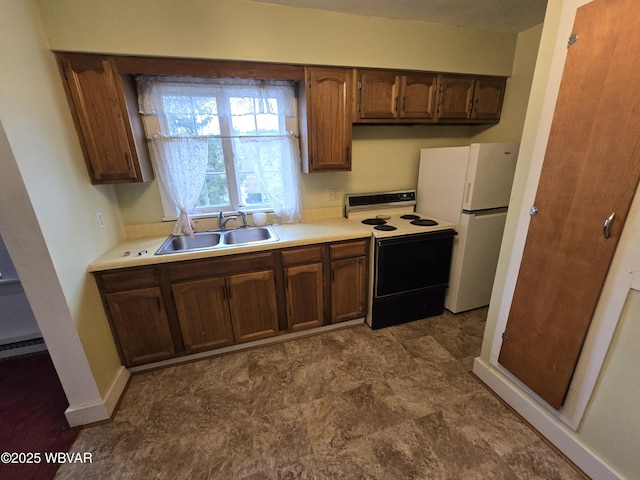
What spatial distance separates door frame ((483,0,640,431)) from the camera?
1.08 m

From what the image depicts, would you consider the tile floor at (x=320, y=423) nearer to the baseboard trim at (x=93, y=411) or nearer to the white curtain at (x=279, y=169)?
the baseboard trim at (x=93, y=411)

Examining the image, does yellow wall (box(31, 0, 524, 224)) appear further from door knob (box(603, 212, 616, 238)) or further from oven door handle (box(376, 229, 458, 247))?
door knob (box(603, 212, 616, 238))

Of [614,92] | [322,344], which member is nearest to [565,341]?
[614,92]

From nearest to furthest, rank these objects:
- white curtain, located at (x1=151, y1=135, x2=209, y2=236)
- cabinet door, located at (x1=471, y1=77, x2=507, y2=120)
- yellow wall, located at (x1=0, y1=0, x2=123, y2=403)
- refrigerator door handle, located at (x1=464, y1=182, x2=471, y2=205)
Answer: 1. yellow wall, located at (x1=0, y1=0, x2=123, y2=403)
2. white curtain, located at (x1=151, y1=135, x2=209, y2=236)
3. refrigerator door handle, located at (x1=464, y1=182, x2=471, y2=205)
4. cabinet door, located at (x1=471, y1=77, x2=507, y2=120)

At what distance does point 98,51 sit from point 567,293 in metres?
2.92

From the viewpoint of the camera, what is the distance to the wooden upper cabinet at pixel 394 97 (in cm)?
219

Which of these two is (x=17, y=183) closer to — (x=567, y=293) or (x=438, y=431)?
(x=438, y=431)

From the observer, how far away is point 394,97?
227cm

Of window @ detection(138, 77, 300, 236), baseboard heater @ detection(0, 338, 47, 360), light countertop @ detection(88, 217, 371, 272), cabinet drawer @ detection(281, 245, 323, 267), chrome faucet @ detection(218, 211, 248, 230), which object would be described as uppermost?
window @ detection(138, 77, 300, 236)

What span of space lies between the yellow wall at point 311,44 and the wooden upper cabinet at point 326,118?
0.11 metres

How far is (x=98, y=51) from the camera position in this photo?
1647 mm

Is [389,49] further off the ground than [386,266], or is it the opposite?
[389,49]

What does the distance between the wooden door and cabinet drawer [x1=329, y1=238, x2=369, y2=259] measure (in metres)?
1.06

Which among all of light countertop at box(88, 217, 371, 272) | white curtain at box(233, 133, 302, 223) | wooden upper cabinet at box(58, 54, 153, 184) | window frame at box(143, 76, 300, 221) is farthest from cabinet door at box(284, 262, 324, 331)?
wooden upper cabinet at box(58, 54, 153, 184)
